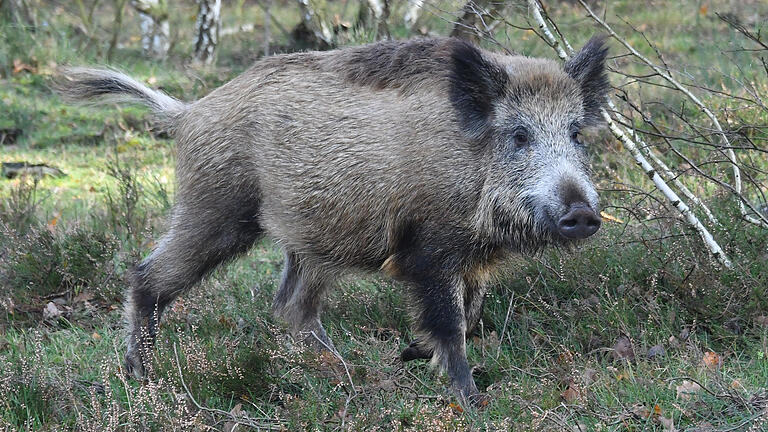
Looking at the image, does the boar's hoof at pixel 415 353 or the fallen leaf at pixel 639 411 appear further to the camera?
the boar's hoof at pixel 415 353

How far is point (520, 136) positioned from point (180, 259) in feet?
6.17

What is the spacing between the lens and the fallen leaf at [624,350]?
432 centimetres

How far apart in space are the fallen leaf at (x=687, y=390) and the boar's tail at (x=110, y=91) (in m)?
Answer: 2.93

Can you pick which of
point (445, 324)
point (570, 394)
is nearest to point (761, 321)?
point (570, 394)

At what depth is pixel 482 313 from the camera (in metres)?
4.89

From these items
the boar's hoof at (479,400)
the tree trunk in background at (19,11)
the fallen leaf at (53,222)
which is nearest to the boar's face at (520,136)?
the boar's hoof at (479,400)

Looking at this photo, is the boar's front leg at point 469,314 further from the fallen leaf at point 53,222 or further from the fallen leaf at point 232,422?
the fallen leaf at point 53,222

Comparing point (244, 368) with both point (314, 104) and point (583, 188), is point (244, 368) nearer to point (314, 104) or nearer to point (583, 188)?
point (314, 104)

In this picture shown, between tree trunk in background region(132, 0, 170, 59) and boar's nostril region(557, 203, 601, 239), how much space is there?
8.43 metres

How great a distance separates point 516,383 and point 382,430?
2.25 ft

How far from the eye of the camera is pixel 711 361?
13.6 ft

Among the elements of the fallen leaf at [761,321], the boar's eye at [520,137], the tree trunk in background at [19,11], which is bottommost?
the fallen leaf at [761,321]

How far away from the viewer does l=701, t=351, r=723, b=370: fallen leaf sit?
4013 mm

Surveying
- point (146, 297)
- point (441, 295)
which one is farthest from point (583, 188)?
point (146, 297)
